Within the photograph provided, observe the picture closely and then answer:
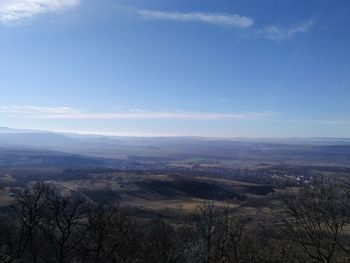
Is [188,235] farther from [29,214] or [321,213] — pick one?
[29,214]

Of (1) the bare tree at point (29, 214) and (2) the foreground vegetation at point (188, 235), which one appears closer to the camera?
(2) the foreground vegetation at point (188, 235)

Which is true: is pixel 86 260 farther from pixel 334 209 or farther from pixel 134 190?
pixel 134 190

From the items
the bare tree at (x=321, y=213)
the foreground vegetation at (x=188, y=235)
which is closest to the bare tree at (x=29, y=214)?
the foreground vegetation at (x=188, y=235)

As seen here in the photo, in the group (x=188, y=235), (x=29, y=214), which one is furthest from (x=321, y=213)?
(x=29, y=214)

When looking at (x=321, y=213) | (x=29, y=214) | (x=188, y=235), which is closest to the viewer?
(x=321, y=213)

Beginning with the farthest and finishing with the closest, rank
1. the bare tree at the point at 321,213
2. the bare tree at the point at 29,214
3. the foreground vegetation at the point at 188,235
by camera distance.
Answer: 1. the bare tree at the point at 29,214
2. the foreground vegetation at the point at 188,235
3. the bare tree at the point at 321,213

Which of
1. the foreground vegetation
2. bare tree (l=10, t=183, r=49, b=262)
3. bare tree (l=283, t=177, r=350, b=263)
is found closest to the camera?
bare tree (l=283, t=177, r=350, b=263)

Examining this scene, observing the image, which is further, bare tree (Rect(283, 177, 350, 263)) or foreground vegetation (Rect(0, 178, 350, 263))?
foreground vegetation (Rect(0, 178, 350, 263))

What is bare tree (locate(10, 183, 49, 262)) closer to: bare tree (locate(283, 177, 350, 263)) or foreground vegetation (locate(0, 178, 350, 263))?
foreground vegetation (locate(0, 178, 350, 263))

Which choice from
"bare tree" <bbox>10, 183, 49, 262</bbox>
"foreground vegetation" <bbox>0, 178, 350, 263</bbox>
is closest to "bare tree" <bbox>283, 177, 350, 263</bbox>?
"foreground vegetation" <bbox>0, 178, 350, 263</bbox>

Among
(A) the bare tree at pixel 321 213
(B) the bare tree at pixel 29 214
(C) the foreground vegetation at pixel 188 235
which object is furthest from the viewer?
(B) the bare tree at pixel 29 214

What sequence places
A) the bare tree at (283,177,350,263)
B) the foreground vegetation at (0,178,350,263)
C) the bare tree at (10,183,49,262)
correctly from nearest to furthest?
the bare tree at (283,177,350,263) < the foreground vegetation at (0,178,350,263) < the bare tree at (10,183,49,262)

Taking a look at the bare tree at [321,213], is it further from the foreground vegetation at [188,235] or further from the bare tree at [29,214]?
the bare tree at [29,214]
